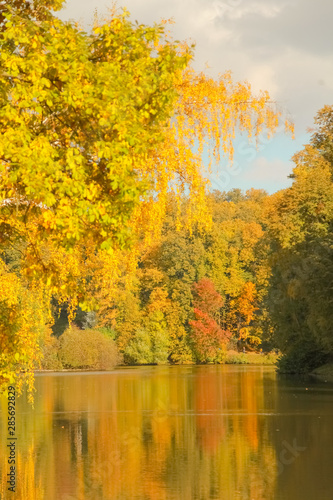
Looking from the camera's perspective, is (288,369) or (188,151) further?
(288,369)

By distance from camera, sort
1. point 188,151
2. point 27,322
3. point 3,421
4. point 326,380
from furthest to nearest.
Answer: point 326,380
point 3,421
point 27,322
point 188,151

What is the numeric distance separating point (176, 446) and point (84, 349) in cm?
4565

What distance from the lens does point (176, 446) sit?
20.0 m

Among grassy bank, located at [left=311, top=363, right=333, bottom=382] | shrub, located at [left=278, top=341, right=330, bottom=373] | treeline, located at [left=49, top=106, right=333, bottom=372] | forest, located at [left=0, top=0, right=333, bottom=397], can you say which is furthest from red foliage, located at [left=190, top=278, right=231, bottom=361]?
forest, located at [left=0, top=0, right=333, bottom=397]

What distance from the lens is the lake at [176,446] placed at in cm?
1446

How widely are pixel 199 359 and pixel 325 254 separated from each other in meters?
39.0

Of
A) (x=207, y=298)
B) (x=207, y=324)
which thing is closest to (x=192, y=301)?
(x=207, y=298)

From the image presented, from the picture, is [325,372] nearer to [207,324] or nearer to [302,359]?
[302,359]

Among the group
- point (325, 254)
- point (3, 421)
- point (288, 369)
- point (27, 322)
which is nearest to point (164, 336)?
point (288, 369)

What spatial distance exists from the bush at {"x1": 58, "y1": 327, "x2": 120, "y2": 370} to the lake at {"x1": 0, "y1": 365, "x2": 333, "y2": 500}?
2712cm

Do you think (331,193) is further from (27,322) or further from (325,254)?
(27,322)

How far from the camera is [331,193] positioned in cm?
4525

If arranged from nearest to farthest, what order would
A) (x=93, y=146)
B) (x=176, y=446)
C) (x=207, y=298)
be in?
1. (x=93, y=146)
2. (x=176, y=446)
3. (x=207, y=298)

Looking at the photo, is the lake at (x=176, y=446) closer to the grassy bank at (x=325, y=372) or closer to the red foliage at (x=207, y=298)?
the grassy bank at (x=325, y=372)
